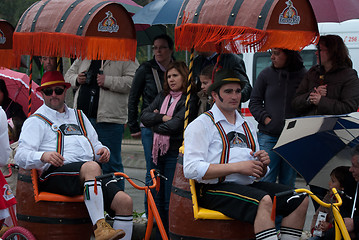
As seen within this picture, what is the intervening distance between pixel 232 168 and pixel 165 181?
5.52 ft

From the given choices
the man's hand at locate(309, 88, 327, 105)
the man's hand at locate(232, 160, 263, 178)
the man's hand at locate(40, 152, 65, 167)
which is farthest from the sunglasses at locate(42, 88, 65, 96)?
the man's hand at locate(309, 88, 327, 105)

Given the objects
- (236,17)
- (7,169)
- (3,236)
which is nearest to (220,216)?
(236,17)

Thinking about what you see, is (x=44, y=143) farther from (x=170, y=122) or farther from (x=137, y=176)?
(x=137, y=176)

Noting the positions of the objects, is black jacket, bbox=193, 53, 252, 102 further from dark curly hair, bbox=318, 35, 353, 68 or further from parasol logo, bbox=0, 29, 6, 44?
parasol logo, bbox=0, 29, 6, 44

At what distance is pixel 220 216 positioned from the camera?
16.0 feet

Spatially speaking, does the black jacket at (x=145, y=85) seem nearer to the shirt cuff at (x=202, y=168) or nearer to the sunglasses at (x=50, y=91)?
the sunglasses at (x=50, y=91)

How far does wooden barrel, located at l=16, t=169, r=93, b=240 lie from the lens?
5504 mm

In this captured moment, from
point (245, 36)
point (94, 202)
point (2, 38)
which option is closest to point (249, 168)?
point (245, 36)

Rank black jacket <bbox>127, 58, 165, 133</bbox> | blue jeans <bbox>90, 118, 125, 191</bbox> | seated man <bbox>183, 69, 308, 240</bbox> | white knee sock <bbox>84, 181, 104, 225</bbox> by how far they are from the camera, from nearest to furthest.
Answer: seated man <bbox>183, 69, 308, 240</bbox> → white knee sock <bbox>84, 181, 104, 225</bbox> → black jacket <bbox>127, 58, 165, 133</bbox> → blue jeans <bbox>90, 118, 125, 191</bbox>

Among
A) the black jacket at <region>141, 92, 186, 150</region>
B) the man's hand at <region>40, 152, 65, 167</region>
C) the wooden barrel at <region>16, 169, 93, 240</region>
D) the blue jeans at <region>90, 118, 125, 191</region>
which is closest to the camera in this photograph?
the man's hand at <region>40, 152, 65, 167</region>

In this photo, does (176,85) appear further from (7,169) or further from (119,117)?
(7,169)

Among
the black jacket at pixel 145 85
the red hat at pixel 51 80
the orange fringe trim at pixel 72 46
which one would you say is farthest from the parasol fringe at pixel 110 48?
the black jacket at pixel 145 85

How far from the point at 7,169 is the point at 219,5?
322cm

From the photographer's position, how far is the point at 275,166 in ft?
20.9
